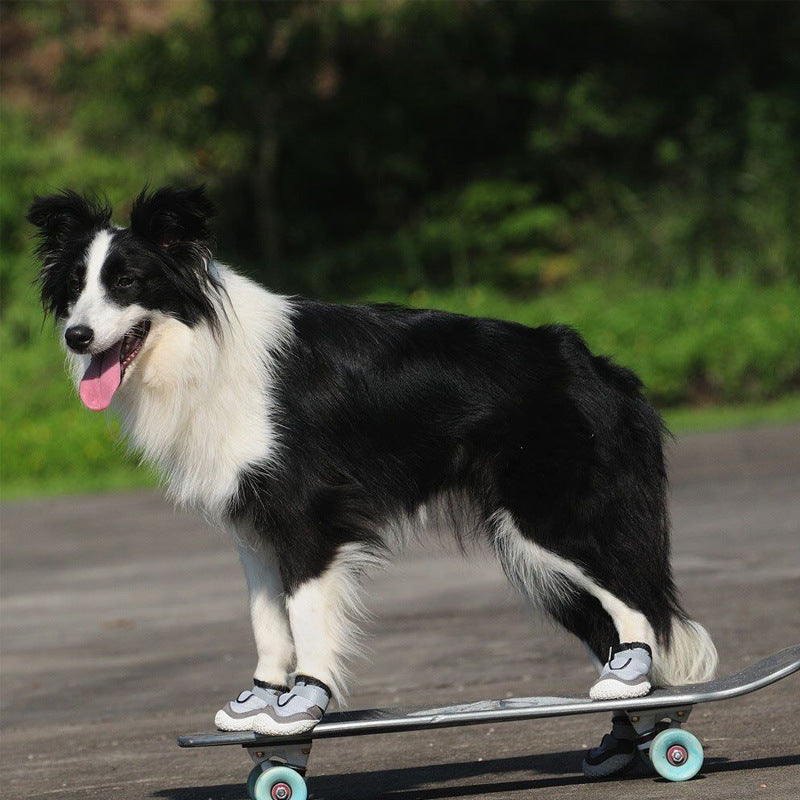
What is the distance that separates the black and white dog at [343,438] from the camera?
4.86 meters

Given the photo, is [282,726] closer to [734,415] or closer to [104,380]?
[104,380]

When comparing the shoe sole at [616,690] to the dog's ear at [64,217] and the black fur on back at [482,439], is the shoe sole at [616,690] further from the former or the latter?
the dog's ear at [64,217]

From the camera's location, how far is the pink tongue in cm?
487

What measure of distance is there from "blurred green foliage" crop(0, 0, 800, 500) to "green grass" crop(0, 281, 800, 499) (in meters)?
0.15

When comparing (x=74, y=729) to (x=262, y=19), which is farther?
(x=262, y=19)

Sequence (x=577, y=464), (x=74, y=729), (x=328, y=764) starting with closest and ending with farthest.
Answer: (x=577, y=464)
(x=328, y=764)
(x=74, y=729)

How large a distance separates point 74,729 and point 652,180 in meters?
18.6

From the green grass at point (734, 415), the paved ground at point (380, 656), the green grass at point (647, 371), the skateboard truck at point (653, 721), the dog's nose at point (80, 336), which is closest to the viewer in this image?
the dog's nose at point (80, 336)

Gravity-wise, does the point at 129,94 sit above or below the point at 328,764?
above

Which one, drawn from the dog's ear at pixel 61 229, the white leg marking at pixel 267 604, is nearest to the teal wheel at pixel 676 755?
the white leg marking at pixel 267 604

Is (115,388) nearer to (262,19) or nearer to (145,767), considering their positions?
(145,767)

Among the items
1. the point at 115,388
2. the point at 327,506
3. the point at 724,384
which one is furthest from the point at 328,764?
the point at 724,384

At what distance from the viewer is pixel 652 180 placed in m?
23.6

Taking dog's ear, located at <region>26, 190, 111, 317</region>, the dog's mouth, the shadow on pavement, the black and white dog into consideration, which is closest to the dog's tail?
the black and white dog
